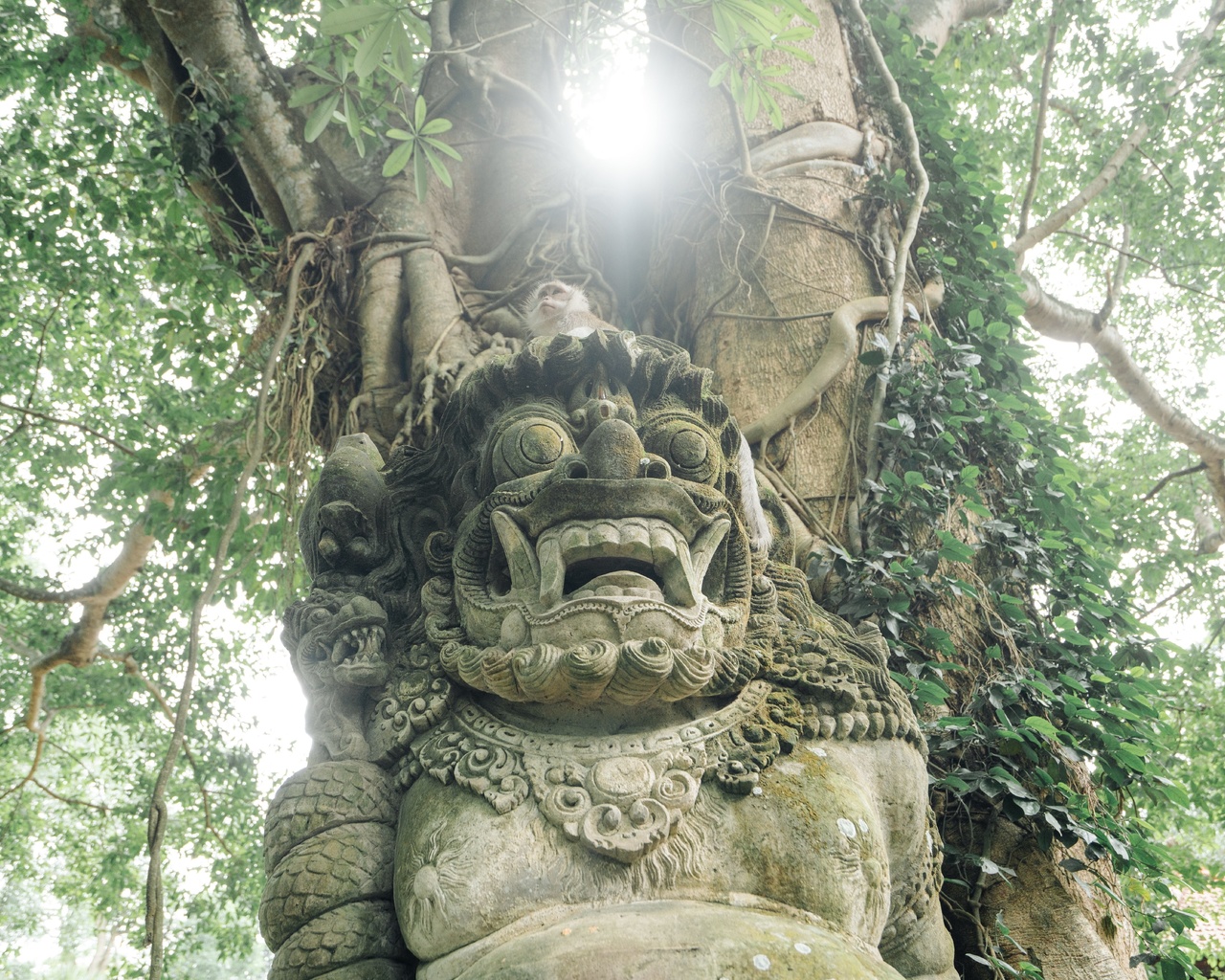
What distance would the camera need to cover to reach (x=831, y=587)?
308cm

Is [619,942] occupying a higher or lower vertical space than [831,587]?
lower

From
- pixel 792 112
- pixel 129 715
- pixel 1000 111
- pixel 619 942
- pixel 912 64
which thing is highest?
pixel 1000 111

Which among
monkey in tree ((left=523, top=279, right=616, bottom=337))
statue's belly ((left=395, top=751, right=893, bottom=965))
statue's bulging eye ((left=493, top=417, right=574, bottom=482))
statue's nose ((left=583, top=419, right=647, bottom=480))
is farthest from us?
monkey in tree ((left=523, top=279, right=616, bottom=337))

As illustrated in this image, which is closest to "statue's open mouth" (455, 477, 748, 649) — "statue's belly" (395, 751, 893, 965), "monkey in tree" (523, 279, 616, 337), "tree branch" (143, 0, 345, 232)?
"statue's belly" (395, 751, 893, 965)

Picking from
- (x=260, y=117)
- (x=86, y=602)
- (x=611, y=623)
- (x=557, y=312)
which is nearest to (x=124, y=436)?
(x=86, y=602)

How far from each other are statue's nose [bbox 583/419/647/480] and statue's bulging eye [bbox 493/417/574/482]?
0.39 feet

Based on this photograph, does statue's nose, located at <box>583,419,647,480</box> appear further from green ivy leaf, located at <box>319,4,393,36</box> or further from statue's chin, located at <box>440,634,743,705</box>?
green ivy leaf, located at <box>319,4,393,36</box>

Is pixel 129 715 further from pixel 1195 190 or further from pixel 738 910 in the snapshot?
pixel 1195 190

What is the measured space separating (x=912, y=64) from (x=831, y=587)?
284cm

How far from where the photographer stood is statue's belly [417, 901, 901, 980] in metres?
1.68

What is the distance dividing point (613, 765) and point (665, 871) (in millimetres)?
218

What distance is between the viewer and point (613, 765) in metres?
2.04

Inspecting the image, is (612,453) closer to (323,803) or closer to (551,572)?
(551,572)

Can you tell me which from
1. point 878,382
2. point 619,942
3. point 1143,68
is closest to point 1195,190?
point 1143,68
